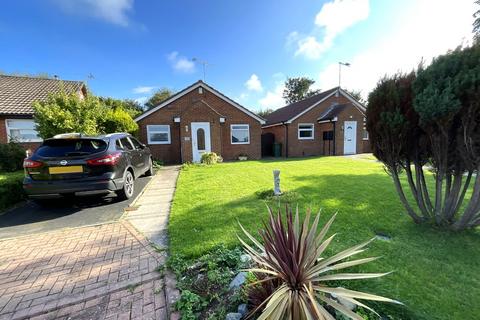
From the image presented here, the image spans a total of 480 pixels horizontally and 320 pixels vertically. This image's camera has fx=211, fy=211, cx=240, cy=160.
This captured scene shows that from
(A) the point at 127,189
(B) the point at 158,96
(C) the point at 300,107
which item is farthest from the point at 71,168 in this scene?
(B) the point at 158,96

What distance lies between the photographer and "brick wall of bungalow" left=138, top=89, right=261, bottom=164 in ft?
43.3

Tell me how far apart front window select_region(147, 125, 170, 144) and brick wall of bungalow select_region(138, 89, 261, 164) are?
0.68 feet

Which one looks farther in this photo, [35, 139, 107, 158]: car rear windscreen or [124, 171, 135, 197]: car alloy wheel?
[124, 171, 135, 197]: car alloy wheel

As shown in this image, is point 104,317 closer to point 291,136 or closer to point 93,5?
point 93,5

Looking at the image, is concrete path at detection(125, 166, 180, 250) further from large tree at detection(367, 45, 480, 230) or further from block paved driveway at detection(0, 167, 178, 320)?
large tree at detection(367, 45, 480, 230)

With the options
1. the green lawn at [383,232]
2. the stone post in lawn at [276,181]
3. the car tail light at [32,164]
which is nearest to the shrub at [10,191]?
the car tail light at [32,164]

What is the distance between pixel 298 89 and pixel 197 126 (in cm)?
3686

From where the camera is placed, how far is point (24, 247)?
332 centimetres

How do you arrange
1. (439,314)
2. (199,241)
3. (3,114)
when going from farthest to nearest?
1. (3,114)
2. (199,241)
3. (439,314)

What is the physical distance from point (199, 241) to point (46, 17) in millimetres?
11188

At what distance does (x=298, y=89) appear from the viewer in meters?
44.5

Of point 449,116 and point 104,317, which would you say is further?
point 449,116

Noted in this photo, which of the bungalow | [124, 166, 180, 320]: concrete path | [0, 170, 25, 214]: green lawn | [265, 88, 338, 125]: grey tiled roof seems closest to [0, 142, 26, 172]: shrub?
[0, 170, 25, 214]: green lawn

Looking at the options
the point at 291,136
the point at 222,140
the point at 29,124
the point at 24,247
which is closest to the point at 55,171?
the point at 24,247
